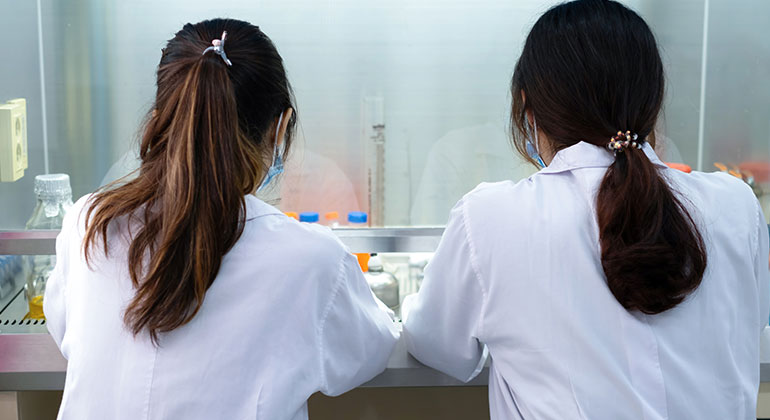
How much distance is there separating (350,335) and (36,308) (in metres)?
0.68

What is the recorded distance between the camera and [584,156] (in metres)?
0.87

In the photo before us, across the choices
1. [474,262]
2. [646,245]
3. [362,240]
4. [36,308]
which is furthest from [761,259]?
[36,308]

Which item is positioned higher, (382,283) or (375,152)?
(375,152)

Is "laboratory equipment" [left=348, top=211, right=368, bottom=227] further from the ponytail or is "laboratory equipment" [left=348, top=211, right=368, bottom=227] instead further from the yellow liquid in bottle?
the ponytail

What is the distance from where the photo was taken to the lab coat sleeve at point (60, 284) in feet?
2.97

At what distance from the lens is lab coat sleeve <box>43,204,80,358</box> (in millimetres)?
907

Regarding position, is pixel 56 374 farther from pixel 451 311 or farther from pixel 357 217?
pixel 357 217

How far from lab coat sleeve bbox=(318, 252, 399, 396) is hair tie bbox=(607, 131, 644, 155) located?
Result: 1.06 ft

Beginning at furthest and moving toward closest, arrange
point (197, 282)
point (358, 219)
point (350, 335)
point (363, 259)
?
point (358, 219), point (363, 259), point (350, 335), point (197, 282)

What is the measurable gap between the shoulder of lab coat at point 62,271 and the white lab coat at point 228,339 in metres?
0.04

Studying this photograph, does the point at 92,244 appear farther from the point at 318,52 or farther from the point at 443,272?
the point at 318,52

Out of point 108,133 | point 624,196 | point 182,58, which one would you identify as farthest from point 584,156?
point 108,133

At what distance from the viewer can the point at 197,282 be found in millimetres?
798

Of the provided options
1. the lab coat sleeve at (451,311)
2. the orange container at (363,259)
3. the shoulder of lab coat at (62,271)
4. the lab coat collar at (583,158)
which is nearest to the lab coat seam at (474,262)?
the lab coat sleeve at (451,311)
